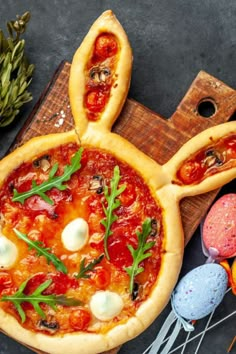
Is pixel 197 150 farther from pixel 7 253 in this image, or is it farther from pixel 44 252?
pixel 7 253

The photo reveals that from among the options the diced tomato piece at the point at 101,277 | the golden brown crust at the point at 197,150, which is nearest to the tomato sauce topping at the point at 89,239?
the diced tomato piece at the point at 101,277

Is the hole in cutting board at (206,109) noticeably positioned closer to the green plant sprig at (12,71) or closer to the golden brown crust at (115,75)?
the golden brown crust at (115,75)

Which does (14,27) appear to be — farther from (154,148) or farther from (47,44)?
(154,148)

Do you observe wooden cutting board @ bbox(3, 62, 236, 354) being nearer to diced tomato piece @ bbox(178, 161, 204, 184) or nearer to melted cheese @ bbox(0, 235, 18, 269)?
diced tomato piece @ bbox(178, 161, 204, 184)

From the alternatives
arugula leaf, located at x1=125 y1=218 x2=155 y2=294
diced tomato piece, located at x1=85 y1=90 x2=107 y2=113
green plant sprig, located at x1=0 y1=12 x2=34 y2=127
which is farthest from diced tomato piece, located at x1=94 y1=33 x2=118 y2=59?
arugula leaf, located at x1=125 y1=218 x2=155 y2=294

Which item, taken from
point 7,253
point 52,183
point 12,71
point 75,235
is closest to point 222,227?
point 75,235

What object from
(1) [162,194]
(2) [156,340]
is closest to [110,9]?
(1) [162,194]
